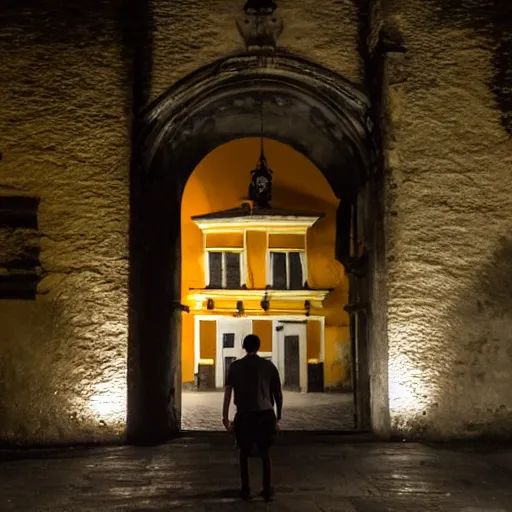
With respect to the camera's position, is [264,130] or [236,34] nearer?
[236,34]

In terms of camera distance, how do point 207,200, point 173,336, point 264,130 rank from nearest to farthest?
point 173,336 → point 264,130 → point 207,200

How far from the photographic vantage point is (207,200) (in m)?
18.0

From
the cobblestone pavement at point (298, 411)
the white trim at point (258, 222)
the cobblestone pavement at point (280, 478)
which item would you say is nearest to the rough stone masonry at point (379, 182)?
the cobblestone pavement at point (280, 478)

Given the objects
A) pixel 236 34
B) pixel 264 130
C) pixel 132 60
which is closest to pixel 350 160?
pixel 264 130

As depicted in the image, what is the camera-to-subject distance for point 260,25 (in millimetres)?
7242

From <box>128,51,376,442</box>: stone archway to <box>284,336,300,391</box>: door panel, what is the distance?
9.60 meters

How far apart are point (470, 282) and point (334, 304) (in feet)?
37.4

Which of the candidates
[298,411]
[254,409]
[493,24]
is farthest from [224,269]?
[254,409]

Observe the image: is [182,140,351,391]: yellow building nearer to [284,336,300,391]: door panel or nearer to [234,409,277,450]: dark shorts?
[284,336,300,391]: door panel

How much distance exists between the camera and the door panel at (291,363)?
17.6 metres

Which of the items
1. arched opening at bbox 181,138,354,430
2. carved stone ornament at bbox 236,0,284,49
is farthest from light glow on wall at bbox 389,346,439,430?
arched opening at bbox 181,138,354,430

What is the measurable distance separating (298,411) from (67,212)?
7063mm

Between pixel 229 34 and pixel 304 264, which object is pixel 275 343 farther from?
pixel 229 34

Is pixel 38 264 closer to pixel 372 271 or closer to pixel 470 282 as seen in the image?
pixel 372 271
